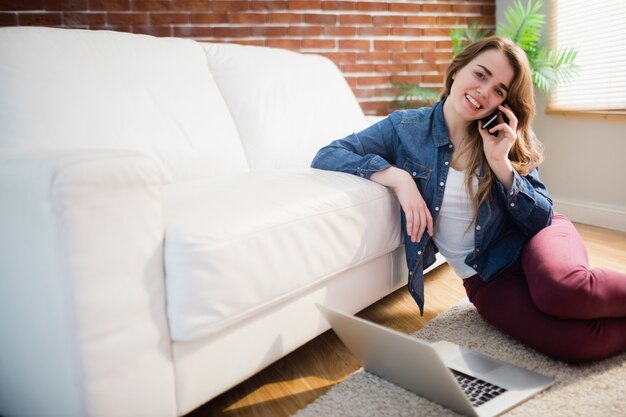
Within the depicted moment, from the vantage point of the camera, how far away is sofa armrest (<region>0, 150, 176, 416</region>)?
3.07 feet

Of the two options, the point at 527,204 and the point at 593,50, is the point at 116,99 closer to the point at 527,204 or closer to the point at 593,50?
the point at 527,204

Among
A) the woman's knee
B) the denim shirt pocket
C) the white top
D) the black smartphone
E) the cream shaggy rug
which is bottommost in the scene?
the cream shaggy rug

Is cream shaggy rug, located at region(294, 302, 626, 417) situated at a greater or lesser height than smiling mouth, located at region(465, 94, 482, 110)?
lesser

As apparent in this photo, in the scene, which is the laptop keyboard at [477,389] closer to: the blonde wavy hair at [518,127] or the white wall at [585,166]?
the blonde wavy hair at [518,127]

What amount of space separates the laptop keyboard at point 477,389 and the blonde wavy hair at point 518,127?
463 mm

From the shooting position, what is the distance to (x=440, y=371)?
1109 millimetres

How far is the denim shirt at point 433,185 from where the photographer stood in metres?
1.57

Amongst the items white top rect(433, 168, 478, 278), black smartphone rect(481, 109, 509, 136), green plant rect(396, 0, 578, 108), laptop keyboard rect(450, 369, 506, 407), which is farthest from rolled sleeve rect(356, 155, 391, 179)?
green plant rect(396, 0, 578, 108)

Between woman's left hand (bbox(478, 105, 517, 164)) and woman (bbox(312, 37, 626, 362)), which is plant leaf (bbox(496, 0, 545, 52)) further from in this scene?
woman's left hand (bbox(478, 105, 517, 164))

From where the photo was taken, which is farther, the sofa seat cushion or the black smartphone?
the black smartphone

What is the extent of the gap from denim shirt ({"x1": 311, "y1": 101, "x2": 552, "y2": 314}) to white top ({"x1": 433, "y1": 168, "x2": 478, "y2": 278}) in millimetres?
29

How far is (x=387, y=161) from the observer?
173 centimetres

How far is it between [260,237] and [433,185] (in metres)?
0.65

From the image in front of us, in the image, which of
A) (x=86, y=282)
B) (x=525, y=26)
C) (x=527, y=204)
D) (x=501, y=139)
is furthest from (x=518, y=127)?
(x=525, y=26)
